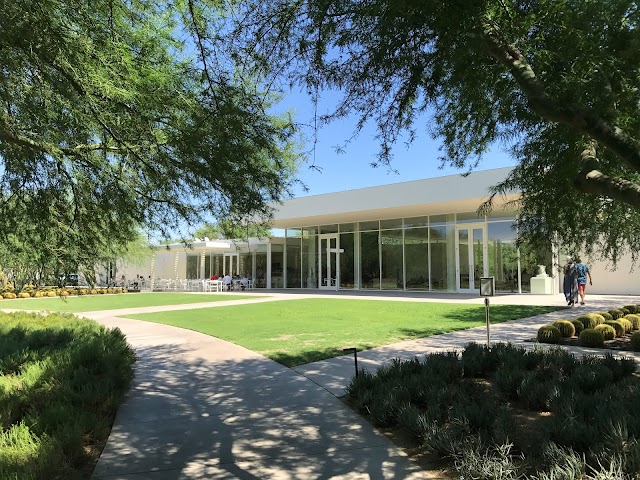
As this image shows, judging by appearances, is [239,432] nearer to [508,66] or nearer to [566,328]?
[508,66]

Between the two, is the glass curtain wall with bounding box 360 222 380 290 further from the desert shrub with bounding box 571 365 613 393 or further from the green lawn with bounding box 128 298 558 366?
the desert shrub with bounding box 571 365 613 393

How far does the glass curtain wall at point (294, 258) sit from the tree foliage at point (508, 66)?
89.1 feet

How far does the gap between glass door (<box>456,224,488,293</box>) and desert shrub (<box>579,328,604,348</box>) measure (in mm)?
15288

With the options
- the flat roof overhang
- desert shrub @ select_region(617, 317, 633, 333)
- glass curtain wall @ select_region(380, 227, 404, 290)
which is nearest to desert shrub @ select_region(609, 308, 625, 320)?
desert shrub @ select_region(617, 317, 633, 333)

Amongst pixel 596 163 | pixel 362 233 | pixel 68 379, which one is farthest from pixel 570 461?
pixel 362 233

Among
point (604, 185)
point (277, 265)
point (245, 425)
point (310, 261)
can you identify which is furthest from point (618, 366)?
point (277, 265)

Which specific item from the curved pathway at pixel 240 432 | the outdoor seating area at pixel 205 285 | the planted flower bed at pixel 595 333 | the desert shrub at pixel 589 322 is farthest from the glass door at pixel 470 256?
the curved pathway at pixel 240 432

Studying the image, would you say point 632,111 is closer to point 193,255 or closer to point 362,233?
point 362,233

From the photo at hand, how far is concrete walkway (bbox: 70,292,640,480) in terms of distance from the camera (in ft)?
13.4

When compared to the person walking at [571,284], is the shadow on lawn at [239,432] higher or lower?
lower

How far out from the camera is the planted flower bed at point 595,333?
8.91 metres

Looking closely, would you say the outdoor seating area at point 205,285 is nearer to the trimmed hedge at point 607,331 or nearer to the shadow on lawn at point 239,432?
the shadow on lawn at point 239,432

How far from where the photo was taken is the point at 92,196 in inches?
233

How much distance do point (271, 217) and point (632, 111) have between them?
13.9ft
